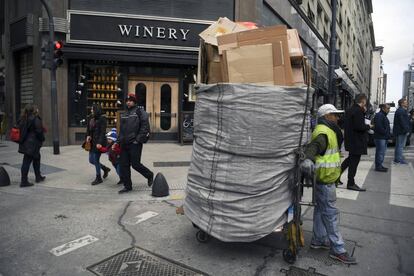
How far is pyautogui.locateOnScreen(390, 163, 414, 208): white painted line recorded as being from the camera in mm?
6605

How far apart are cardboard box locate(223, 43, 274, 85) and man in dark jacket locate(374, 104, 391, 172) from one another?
21.1ft

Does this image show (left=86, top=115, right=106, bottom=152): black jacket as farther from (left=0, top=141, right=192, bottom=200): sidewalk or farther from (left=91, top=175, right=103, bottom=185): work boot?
(left=0, top=141, right=192, bottom=200): sidewalk

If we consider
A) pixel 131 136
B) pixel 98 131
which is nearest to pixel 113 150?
pixel 98 131

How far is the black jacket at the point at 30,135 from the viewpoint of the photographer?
7.25 metres

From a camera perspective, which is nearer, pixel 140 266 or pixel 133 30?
pixel 140 266

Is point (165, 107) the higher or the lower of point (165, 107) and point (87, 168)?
the higher

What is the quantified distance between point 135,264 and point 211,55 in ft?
7.95

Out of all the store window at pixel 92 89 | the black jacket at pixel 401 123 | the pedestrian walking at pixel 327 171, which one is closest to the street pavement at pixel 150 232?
the pedestrian walking at pixel 327 171

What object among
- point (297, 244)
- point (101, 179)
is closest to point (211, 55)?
point (297, 244)

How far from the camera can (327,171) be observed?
4.03 meters

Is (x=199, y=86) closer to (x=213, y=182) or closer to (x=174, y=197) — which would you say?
(x=213, y=182)

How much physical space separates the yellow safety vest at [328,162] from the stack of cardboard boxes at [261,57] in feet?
1.93

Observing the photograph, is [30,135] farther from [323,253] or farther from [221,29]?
[323,253]

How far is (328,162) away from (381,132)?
598 cm
